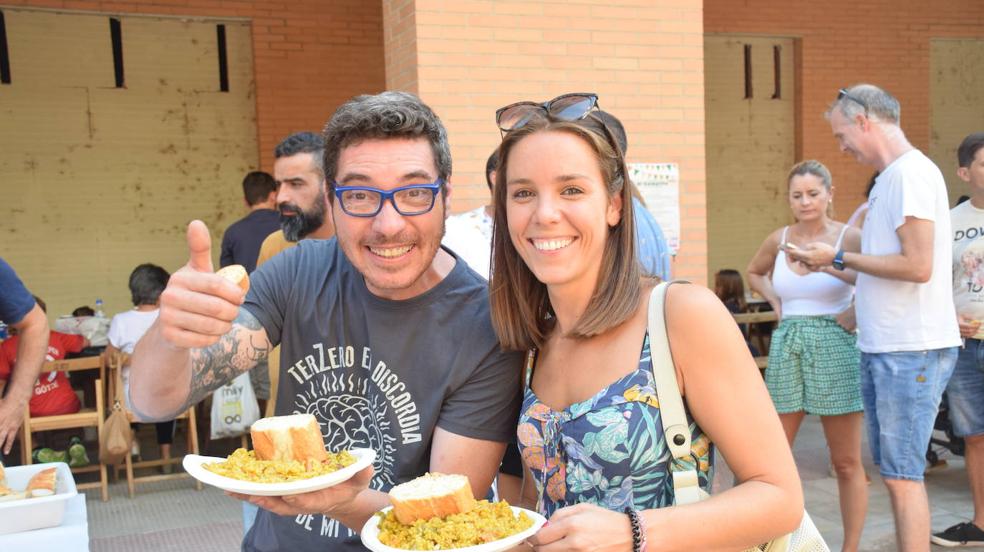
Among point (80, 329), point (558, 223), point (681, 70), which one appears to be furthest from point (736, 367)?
point (80, 329)

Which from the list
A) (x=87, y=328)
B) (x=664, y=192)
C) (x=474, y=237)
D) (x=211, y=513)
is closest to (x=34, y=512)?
(x=474, y=237)

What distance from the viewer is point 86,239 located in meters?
9.83

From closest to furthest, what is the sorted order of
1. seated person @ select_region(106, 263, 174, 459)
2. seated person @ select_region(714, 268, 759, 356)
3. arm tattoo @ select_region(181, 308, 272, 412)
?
arm tattoo @ select_region(181, 308, 272, 412)
seated person @ select_region(106, 263, 174, 459)
seated person @ select_region(714, 268, 759, 356)

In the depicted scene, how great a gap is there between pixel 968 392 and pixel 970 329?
0.44 metres

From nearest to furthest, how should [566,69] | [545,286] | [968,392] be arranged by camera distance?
[545,286], [968,392], [566,69]

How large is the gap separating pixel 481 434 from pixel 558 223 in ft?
1.83

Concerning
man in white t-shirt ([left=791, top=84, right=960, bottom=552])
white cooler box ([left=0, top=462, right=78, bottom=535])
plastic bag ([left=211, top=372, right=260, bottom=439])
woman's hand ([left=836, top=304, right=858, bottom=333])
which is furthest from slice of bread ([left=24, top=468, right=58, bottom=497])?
woman's hand ([left=836, top=304, right=858, bottom=333])

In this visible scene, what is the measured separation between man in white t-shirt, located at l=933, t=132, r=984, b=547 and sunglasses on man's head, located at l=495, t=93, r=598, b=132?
12.2 ft

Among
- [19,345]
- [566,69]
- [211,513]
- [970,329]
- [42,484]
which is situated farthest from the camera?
[566,69]

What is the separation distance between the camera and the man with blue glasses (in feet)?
6.57

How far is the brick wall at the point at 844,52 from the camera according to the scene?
11328 mm

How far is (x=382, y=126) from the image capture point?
2.03 meters

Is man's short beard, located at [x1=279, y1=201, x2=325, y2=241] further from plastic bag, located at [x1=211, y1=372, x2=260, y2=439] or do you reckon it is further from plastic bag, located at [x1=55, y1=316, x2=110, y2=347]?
plastic bag, located at [x1=55, y1=316, x2=110, y2=347]

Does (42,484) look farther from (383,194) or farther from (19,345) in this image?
(383,194)
